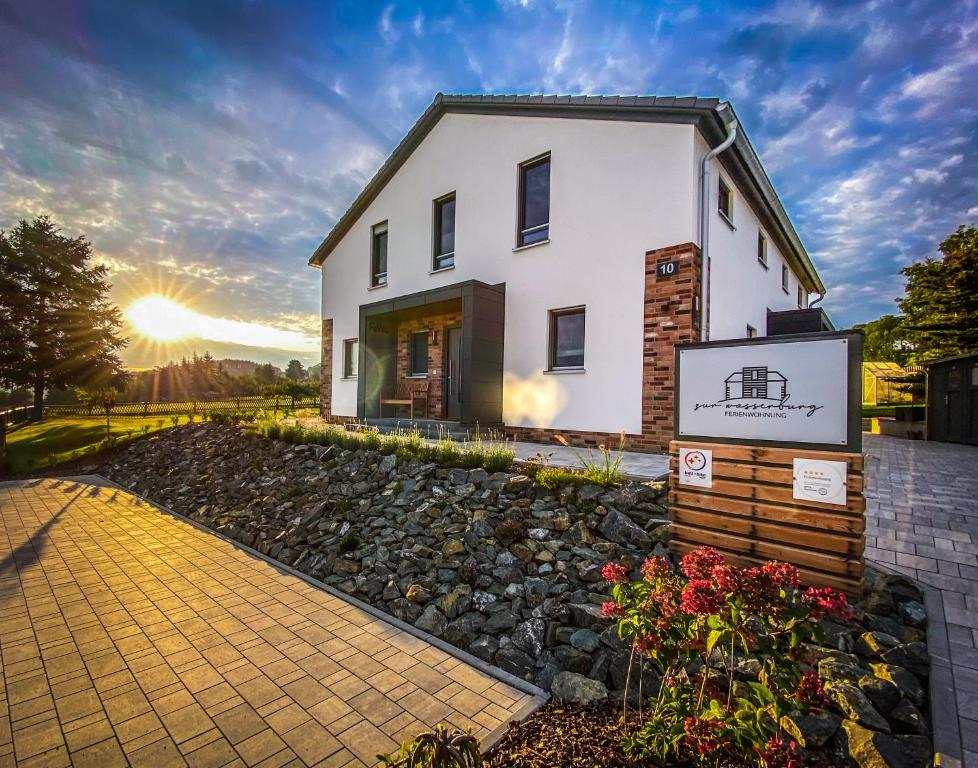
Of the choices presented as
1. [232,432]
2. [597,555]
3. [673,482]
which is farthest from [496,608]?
[232,432]

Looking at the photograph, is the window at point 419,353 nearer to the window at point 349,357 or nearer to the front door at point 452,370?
the front door at point 452,370

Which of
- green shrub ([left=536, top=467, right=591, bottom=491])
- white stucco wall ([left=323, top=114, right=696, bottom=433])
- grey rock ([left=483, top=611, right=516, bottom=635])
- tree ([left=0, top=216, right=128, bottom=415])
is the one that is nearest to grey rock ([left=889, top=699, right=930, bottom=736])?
grey rock ([left=483, top=611, right=516, bottom=635])

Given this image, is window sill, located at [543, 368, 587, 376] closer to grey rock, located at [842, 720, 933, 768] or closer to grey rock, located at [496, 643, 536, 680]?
grey rock, located at [496, 643, 536, 680]

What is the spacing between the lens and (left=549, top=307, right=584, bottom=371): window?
336 inches

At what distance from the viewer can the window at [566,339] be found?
855 cm

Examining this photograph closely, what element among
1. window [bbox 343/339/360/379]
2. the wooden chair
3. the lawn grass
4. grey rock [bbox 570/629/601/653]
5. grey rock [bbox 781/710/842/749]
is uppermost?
window [bbox 343/339/360/379]

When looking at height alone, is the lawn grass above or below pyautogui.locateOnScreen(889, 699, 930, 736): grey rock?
below

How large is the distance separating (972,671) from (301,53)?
11509 millimetres

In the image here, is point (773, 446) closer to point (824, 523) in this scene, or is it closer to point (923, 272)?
point (824, 523)

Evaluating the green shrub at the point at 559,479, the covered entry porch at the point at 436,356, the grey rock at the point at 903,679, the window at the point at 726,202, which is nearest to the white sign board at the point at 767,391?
the green shrub at the point at 559,479

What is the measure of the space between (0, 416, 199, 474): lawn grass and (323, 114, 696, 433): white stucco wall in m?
10.8

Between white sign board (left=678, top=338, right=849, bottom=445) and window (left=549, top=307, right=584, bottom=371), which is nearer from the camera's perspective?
white sign board (left=678, top=338, right=849, bottom=445)

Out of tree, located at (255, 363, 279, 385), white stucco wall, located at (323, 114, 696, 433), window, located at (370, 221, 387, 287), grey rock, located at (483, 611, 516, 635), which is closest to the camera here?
grey rock, located at (483, 611, 516, 635)

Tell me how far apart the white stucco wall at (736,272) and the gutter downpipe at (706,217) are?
19 centimetres
